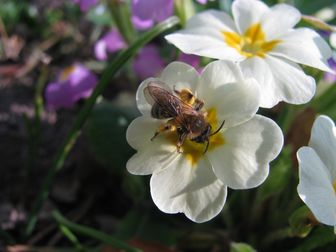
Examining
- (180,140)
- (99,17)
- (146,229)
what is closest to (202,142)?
(180,140)

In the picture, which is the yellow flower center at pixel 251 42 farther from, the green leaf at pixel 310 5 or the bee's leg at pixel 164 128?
the green leaf at pixel 310 5

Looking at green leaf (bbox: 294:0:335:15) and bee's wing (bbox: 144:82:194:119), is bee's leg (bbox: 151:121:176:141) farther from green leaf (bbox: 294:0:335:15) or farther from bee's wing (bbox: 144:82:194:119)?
green leaf (bbox: 294:0:335:15)

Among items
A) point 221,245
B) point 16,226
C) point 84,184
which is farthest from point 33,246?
point 221,245

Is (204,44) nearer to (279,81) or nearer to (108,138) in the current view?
(279,81)

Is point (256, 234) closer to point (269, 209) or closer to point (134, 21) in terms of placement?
point (269, 209)

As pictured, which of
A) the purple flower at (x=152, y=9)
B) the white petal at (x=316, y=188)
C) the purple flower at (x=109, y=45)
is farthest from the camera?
the purple flower at (x=109, y=45)

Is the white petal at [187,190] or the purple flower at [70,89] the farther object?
the purple flower at [70,89]

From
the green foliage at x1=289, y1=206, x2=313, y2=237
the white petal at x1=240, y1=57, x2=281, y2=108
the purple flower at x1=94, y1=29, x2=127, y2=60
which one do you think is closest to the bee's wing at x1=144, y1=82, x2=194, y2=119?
the white petal at x1=240, y1=57, x2=281, y2=108

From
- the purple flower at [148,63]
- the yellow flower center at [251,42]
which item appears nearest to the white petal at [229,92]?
the yellow flower center at [251,42]
